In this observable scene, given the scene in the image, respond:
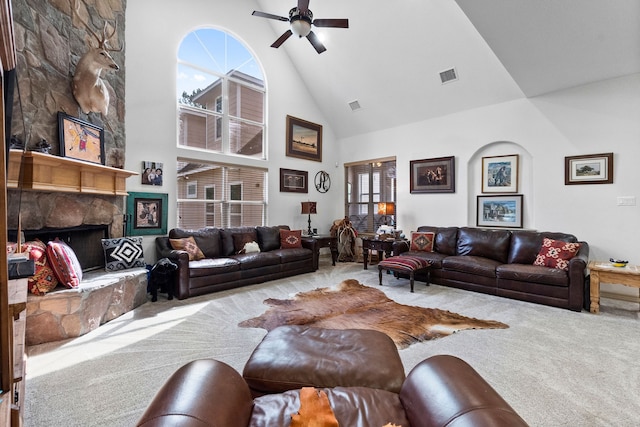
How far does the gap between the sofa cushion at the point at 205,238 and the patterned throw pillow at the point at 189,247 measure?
0.42ft

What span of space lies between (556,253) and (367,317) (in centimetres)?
281

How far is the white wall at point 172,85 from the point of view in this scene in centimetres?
440

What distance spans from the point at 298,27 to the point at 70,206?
3626 millimetres

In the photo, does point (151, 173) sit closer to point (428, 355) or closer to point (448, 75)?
point (428, 355)

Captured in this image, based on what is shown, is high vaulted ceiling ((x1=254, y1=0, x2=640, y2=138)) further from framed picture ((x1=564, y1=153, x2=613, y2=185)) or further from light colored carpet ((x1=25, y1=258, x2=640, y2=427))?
light colored carpet ((x1=25, y1=258, x2=640, y2=427))

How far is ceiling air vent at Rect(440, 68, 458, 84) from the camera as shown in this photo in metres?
4.94

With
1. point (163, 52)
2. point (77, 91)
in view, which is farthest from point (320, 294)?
point (163, 52)

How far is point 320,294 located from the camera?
415cm

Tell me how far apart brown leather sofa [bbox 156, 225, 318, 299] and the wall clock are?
1.73 metres

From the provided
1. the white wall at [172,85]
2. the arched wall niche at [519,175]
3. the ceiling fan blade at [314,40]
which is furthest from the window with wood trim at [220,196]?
the arched wall niche at [519,175]

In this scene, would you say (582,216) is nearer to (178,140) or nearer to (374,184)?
(374,184)

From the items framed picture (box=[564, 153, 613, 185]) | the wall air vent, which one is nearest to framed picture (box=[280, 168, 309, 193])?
the wall air vent

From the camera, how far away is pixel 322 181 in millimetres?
7277

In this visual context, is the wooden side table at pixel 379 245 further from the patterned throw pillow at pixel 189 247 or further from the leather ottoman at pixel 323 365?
the leather ottoman at pixel 323 365
